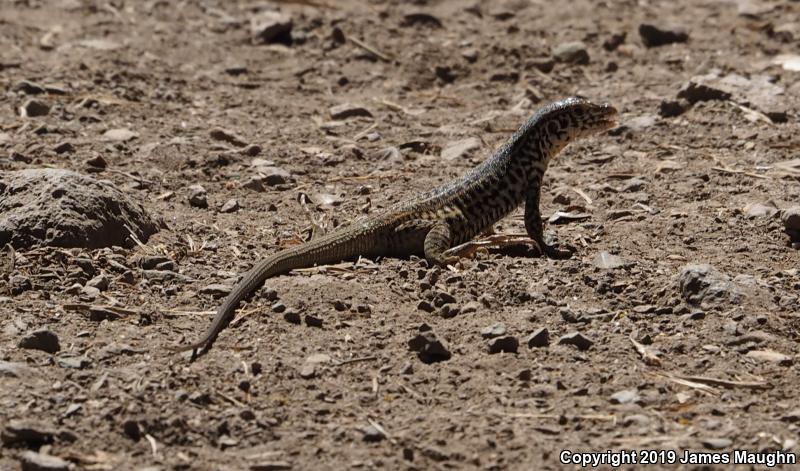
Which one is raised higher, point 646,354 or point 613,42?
point 646,354

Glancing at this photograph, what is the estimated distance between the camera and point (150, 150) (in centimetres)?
927

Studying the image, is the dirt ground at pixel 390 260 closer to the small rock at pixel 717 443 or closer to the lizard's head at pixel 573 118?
the small rock at pixel 717 443

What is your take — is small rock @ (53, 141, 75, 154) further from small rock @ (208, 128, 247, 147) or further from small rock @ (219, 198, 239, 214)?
small rock @ (219, 198, 239, 214)

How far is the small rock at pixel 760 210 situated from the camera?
25.5 ft

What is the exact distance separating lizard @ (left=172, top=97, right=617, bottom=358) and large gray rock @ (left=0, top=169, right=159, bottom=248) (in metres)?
1.08

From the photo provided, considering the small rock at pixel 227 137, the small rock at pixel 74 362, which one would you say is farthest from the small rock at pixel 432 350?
the small rock at pixel 227 137

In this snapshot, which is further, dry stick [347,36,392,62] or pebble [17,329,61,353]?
dry stick [347,36,392,62]

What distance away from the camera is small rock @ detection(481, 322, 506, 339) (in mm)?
6062

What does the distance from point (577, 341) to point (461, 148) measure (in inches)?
148

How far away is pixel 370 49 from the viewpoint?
470 inches

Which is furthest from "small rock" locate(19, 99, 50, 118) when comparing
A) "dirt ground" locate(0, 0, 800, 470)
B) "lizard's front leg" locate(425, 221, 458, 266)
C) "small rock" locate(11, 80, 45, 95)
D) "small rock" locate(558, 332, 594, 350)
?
"small rock" locate(558, 332, 594, 350)

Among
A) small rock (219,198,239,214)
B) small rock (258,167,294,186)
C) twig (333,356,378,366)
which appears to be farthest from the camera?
small rock (258,167,294,186)

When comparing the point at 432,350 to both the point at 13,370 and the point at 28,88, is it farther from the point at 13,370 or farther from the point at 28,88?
the point at 28,88
